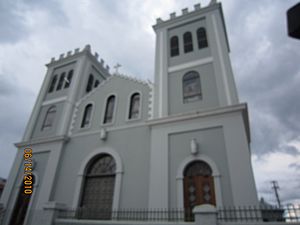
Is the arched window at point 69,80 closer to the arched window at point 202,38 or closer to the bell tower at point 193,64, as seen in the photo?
the bell tower at point 193,64

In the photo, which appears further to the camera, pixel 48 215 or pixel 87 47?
pixel 87 47

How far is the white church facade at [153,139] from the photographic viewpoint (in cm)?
827

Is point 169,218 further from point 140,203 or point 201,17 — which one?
point 201,17

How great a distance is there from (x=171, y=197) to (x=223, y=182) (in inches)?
86.2

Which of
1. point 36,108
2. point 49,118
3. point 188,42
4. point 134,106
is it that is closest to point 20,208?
point 49,118

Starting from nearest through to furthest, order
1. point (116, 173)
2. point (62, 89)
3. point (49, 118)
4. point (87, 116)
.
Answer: point (116, 173), point (87, 116), point (49, 118), point (62, 89)

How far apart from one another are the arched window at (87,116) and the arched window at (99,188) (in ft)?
9.73

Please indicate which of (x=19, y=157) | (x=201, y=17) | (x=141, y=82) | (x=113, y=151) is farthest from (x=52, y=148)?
(x=201, y=17)

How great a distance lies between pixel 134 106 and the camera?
40.7ft

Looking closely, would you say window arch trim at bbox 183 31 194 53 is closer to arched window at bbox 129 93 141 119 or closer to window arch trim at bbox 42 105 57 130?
arched window at bbox 129 93 141 119

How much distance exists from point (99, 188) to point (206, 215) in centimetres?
684

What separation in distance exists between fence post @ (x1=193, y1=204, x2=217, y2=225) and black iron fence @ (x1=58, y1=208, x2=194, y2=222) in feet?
6.01

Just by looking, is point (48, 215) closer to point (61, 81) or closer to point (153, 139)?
point (153, 139)

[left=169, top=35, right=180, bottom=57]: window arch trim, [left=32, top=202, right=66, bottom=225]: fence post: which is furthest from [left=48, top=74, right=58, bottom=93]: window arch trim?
[left=32, top=202, right=66, bottom=225]: fence post
